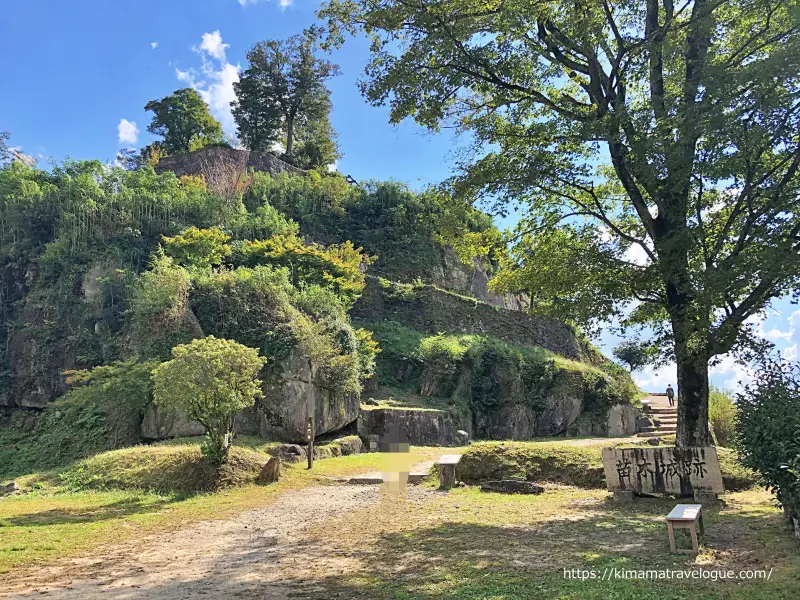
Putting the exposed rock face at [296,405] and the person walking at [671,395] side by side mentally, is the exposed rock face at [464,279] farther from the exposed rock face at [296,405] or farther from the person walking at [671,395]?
the exposed rock face at [296,405]

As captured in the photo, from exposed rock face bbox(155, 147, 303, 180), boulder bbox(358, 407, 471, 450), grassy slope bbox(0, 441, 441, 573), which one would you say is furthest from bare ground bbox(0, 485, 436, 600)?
exposed rock face bbox(155, 147, 303, 180)

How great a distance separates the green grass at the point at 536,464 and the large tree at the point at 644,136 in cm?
210

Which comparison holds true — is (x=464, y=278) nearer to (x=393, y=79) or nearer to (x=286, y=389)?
(x=286, y=389)

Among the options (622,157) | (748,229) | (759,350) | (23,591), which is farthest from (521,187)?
(23,591)

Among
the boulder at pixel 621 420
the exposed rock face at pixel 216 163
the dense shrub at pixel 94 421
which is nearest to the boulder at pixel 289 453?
the dense shrub at pixel 94 421

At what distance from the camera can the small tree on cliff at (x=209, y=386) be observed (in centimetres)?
927

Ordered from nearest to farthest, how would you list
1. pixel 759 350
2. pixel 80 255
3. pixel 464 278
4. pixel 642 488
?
pixel 759 350 → pixel 642 488 → pixel 80 255 → pixel 464 278

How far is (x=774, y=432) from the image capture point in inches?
192

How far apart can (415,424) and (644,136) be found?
37.3 feet

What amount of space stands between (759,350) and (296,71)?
1250 inches

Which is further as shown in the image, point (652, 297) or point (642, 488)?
point (652, 297)

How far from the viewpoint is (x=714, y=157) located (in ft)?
20.8

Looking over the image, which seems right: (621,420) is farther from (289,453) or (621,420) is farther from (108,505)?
(108,505)

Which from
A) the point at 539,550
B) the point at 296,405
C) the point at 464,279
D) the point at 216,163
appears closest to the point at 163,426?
the point at 296,405
